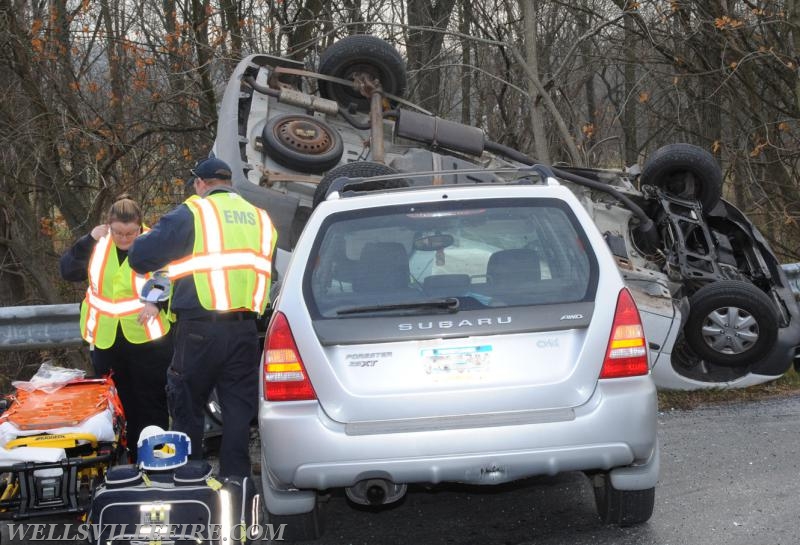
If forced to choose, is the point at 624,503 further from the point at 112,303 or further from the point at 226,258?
the point at 112,303

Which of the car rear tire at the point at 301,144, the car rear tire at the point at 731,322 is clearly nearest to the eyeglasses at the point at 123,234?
the car rear tire at the point at 301,144

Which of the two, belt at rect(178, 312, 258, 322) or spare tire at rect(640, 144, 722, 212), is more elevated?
spare tire at rect(640, 144, 722, 212)

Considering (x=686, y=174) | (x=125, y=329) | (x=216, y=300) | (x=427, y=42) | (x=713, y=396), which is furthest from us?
(x=427, y=42)

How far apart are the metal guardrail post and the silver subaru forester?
3466 millimetres

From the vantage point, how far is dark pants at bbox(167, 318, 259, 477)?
15.6 ft

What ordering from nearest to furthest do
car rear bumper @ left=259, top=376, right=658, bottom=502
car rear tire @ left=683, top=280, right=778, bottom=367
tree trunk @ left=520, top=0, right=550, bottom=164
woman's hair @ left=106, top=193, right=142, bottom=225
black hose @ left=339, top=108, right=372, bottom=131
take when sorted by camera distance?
car rear bumper @ left=259, top=376, right=658, bottom=502, woman's hair @ left=106, top=193, right=142, bottom=225, car rear tire @ left=683, top=280, right=778, bottom=367, black hose @ left=339, top=108, right=372, bottom=131, tree trunk @ left=520, top=0, right=550, bottom=164

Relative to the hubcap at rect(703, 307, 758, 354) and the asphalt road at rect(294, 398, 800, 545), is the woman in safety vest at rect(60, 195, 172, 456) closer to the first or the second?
the asphalt road at rect(294, 398, 800, 545)

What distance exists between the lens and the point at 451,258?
4344 mm

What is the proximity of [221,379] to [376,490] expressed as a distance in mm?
1108

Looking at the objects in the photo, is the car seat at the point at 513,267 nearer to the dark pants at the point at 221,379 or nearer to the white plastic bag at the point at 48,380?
the dark pants at the point at 221,379

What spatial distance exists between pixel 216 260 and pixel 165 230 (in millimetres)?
267

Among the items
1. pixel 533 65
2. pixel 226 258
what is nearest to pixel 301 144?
pixel 226 258

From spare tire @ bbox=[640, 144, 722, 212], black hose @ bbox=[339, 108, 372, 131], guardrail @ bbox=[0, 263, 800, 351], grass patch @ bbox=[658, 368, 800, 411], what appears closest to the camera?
grass patch @ bbox=[658, 368, 800, 411]

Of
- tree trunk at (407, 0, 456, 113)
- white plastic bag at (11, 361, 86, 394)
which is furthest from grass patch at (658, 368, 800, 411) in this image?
tree trunk at (407, 0, 456, 113)
